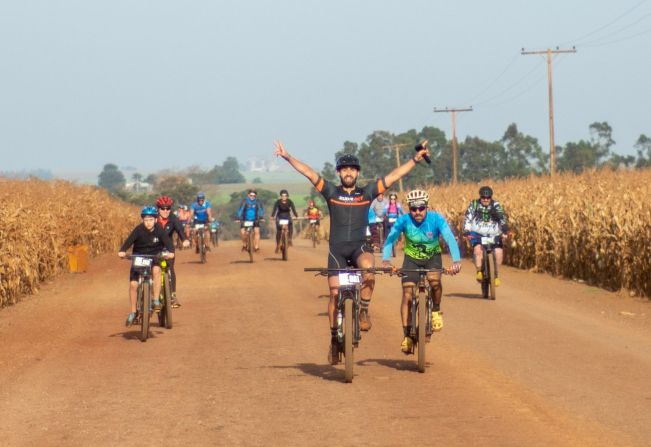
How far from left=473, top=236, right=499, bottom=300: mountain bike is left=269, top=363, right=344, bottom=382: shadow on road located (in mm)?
8700

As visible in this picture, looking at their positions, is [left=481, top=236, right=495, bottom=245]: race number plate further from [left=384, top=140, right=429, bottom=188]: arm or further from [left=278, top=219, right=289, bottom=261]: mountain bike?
[left=278, top=219, right=289, bottom=261]: mountain bike

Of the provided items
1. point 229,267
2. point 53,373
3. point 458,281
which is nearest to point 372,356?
point 53,373

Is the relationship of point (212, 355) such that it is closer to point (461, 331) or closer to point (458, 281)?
point (461, 331)

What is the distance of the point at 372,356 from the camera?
1396 centimetres

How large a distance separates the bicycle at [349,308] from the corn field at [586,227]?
1152 cm

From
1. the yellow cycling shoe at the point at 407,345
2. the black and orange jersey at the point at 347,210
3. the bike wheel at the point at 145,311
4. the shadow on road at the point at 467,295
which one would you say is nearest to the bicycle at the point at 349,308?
the black and orange jersey at the point at 347,210

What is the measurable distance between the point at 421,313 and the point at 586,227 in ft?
47.5

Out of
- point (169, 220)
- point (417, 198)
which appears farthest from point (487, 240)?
point (417, 198)

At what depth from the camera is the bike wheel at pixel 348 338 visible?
38.3 feet

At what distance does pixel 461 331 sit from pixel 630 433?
24.5 ft

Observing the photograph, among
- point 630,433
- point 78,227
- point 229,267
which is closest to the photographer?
point 630,433

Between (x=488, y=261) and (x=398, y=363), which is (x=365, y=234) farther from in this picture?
(x=488, y=261)

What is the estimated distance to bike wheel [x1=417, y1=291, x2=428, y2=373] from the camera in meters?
12.2

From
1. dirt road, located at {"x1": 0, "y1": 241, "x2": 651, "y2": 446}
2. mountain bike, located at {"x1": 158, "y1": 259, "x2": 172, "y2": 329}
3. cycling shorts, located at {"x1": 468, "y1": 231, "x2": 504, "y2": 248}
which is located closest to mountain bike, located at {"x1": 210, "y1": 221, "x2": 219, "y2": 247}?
dirt road, located at {"x1": 0, "y1": 241, "x2": 651, "y2": 446}
